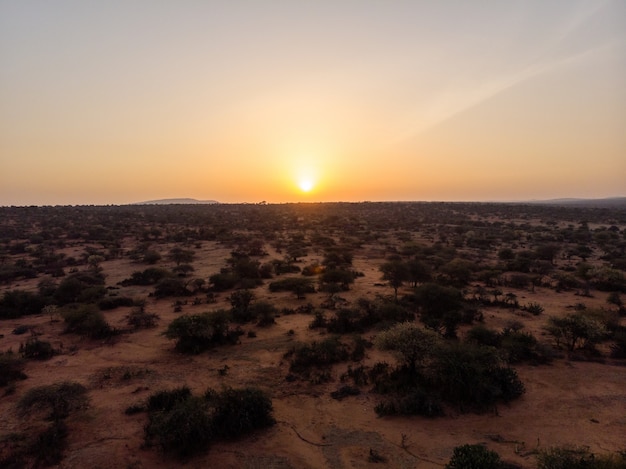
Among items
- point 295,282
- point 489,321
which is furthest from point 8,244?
point 489,321

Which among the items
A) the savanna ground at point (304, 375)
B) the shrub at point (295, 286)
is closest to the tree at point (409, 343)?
the savanna ground at point (304, 375)

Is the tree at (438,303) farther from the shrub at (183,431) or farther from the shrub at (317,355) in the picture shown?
the shrub at (183,431)

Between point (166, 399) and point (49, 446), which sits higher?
point (166, 399)

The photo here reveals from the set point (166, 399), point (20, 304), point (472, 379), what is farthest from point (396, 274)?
point (20, 304)

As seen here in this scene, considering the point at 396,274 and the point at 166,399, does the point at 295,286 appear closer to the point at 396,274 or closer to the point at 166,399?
the point at 396,274

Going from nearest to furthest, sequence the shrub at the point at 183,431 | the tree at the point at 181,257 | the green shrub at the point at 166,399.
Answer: the shrub at the point at 183,431 → the green shrub at the point at 166,399 → the tree at the point at 181,257

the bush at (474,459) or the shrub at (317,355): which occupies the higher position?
the bush at (474,459)
